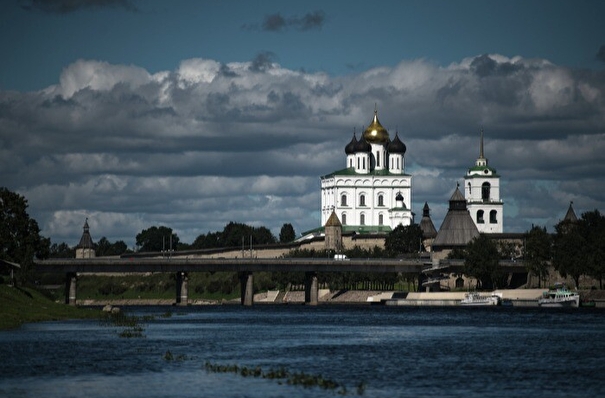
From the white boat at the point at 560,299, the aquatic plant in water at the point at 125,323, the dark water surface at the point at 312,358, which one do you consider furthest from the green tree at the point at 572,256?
the aquatic plant in water at the point at 125,323

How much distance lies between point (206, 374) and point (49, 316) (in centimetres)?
6090

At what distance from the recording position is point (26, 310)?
430ft

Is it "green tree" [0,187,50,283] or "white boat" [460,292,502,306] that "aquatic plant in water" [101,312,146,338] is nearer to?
"green tree" [0,187,50,283]

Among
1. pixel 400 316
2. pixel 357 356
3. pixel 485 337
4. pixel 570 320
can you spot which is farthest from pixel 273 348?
pixel 400 316

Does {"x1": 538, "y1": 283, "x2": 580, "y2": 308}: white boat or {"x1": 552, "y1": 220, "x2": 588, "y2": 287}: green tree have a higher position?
{"x1": 552, "y1": 220, "x2": 588, "y2": 287}: green tree

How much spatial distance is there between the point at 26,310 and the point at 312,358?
52.6m

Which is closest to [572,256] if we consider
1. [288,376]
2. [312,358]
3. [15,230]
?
[15,230]

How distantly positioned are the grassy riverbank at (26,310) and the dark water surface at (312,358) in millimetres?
2685

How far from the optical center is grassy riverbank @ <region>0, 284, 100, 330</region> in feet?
390

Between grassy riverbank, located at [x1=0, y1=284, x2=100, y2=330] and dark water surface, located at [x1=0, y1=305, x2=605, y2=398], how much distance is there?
268cm

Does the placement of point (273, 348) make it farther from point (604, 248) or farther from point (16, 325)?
point (604, 248)

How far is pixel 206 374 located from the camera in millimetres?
73125

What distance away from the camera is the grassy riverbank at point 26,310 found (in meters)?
119

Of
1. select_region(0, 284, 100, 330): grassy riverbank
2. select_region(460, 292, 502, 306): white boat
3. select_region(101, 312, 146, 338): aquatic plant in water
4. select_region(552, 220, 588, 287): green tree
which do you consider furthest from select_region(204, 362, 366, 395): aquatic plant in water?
select_region(460, 292, 502, 306): white boat
